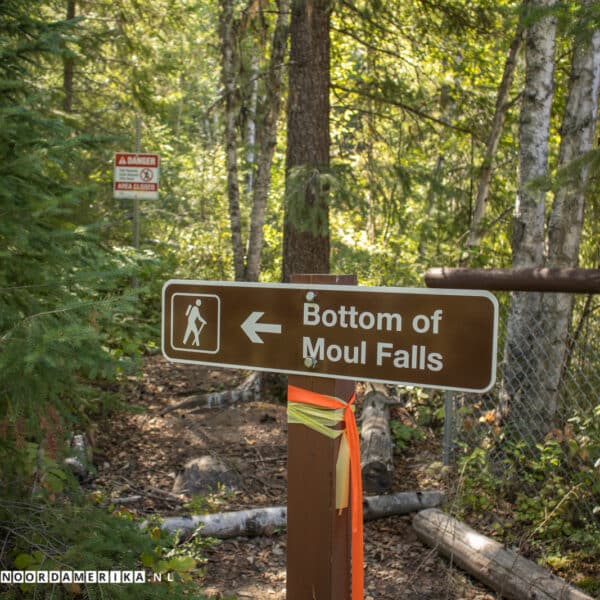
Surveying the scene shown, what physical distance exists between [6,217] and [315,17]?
5.20 meters

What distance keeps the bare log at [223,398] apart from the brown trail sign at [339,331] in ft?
17.9

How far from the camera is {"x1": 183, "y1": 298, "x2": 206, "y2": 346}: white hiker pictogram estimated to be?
222 cm

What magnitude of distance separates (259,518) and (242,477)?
104 centimetres

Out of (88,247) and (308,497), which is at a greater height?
(88,247)

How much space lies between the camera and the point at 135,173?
9.87 meters

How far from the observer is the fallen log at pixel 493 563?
3.56m

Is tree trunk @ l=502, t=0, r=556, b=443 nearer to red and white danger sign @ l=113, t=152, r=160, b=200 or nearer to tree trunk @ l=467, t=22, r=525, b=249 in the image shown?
tree trunk @ l=467, t=22, r=525, b=249

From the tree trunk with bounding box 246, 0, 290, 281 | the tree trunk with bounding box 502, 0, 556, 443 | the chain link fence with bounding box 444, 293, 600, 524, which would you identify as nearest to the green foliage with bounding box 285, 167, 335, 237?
the tree trunk with bounding box 246, 0, 290, 281

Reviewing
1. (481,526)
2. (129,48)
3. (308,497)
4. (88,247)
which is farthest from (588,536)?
(129,48)

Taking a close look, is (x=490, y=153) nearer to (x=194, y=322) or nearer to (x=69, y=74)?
(x=69, y=74)

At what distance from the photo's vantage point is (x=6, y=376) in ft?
8.38

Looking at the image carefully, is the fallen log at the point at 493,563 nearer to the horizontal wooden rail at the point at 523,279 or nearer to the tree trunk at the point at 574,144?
the horizontal wooden rail at the point at 523,279

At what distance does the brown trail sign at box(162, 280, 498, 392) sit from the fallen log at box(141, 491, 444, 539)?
2476 millimetres

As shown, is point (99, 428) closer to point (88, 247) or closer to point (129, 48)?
point (88, 247)
